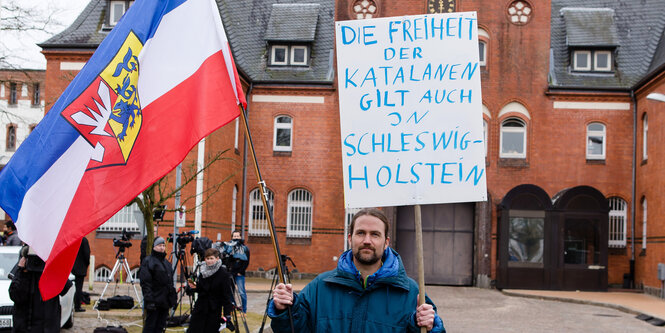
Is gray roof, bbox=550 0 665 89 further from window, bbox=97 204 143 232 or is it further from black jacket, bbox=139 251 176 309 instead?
black jacket, bbox=139 251 176 309

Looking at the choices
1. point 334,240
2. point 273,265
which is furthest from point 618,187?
point 273,265

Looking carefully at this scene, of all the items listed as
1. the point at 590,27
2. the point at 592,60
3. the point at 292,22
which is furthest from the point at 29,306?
the point at 590,27

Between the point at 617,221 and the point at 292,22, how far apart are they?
14.8m

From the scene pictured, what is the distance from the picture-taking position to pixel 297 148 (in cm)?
3002

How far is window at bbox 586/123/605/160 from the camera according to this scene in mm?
29453

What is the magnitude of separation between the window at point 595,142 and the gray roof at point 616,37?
5.36 feet

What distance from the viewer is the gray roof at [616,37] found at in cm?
2984

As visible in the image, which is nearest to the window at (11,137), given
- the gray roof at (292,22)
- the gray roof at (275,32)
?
the gray roof at (275,32)

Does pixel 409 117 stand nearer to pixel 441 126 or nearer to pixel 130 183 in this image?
pixel 441 126

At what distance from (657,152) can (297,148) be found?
1290 centimetres

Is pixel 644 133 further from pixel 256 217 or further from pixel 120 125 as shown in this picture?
pixel 120 125

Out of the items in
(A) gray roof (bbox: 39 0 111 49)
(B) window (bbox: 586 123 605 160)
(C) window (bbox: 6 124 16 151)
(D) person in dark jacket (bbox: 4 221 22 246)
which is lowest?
(D) person in dark jacket (bbox: 4 221 22 246)

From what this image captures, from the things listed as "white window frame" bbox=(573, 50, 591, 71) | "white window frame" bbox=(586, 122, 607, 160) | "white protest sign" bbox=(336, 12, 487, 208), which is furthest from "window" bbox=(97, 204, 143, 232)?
"white protest sign" bbox=(336, 12, 487, 208)

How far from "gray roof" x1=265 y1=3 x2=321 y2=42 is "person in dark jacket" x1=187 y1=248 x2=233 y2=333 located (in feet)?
69.1
